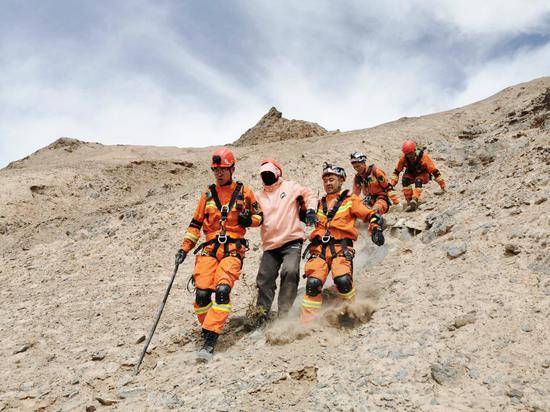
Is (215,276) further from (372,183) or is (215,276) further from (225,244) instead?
(372,183)

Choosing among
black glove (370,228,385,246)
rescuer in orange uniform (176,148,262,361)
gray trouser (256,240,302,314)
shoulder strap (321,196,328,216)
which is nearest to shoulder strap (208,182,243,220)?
rescuer in orange uniform (176,148,262,361)

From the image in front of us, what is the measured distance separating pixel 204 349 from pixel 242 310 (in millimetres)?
2057

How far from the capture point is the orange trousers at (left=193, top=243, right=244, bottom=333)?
5605mm

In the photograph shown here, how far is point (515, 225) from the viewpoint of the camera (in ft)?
20.0

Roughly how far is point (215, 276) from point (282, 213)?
1316 millimetres

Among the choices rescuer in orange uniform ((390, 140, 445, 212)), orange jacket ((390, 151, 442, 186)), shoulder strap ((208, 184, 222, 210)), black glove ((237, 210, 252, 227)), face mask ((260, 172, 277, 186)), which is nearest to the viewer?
black glove ((237, 210, 252, 227))

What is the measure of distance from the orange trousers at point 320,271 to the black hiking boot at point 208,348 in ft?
3.73

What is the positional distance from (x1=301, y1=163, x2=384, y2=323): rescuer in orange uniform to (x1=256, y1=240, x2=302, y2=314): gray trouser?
23cm

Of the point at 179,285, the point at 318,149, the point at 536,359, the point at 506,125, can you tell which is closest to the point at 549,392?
the point at 536,359

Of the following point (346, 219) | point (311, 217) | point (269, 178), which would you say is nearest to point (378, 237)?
point (346, 219)

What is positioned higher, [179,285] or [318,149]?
[318,149]

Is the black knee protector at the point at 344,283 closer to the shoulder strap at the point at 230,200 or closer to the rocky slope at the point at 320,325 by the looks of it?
the rocky slope at the point at 320,325

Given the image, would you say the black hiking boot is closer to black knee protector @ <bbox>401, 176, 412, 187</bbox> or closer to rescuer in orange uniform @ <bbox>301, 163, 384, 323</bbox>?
rescuer in orange uniform @ <bbox>301, 163, 384, 323</bbox>

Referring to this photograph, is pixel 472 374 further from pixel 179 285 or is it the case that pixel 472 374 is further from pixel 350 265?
pixel 179 285
